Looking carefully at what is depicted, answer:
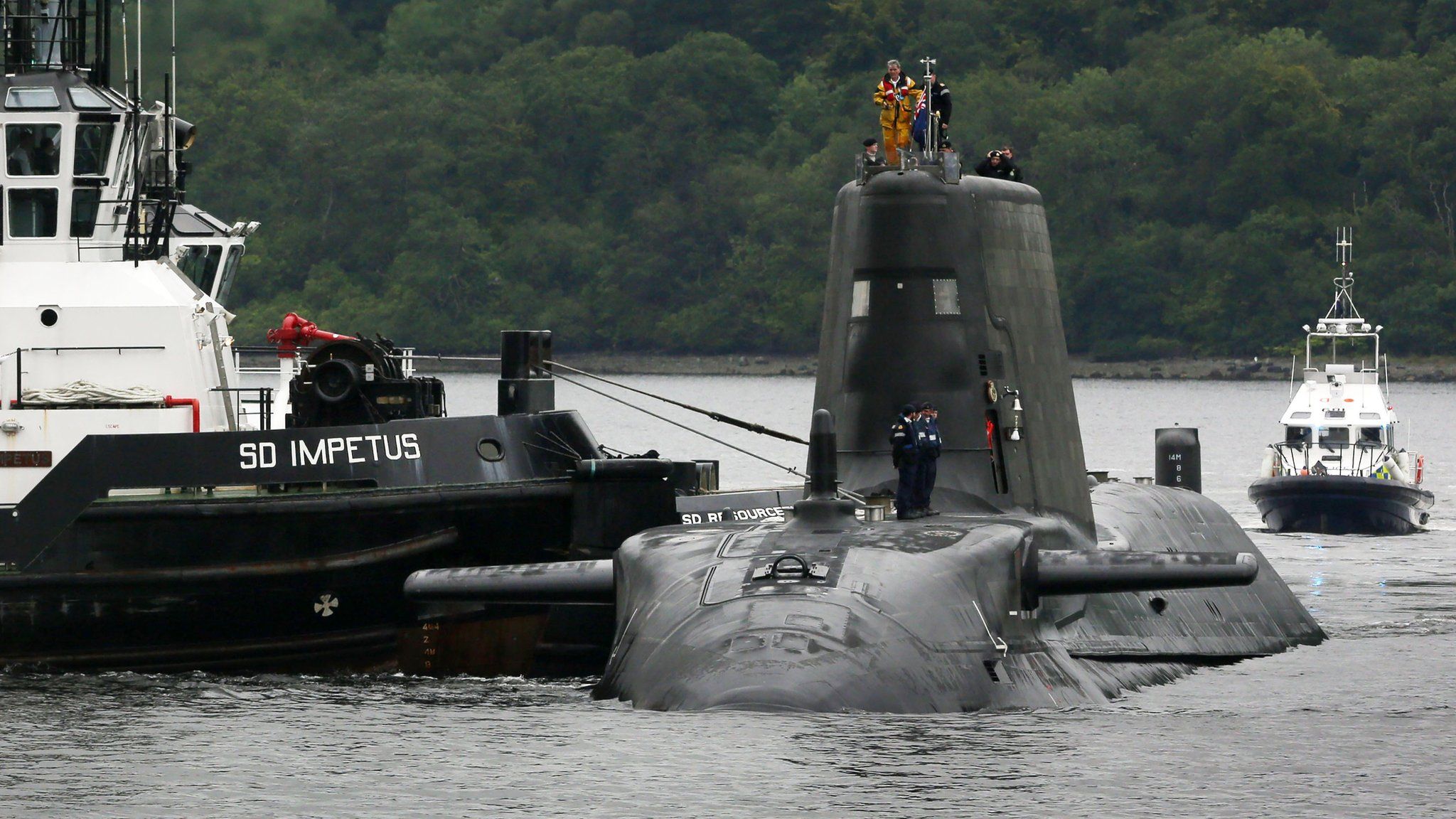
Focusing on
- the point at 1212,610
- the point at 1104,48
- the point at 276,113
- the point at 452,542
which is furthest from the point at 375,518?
the point at 1104,48

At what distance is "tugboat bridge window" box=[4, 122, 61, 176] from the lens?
2447 cm

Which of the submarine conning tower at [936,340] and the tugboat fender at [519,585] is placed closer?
the tugboat fender at [519,585]

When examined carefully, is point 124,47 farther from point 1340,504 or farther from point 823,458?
point 1340,504

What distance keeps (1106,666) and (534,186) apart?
359ft

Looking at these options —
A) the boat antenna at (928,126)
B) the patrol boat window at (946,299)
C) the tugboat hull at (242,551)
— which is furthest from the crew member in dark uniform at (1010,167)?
the tugboat hull at (242,551)

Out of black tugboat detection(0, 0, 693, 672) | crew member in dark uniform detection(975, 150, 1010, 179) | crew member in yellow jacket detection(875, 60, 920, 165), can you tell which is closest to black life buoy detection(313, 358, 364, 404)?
black tugboat detection(0, 0, 693, 672)

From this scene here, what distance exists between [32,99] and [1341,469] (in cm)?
3300

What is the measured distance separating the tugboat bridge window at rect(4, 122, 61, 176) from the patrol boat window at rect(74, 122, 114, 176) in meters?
0.21

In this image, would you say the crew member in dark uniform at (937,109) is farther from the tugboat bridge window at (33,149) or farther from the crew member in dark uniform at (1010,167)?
the tugboat bridge window at (33,149)

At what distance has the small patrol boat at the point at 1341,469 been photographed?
47938 millimetres

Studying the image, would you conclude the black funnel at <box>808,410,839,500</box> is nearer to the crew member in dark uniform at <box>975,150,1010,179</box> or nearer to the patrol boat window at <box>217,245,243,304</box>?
the crew member in dark uniform at <box>975,150,1010,179</box>

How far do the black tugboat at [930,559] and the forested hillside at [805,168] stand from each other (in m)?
88.2

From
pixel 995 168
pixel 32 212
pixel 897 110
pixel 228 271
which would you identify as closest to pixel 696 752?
pixel 897 110

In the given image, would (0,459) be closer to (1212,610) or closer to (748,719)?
(748,719)
